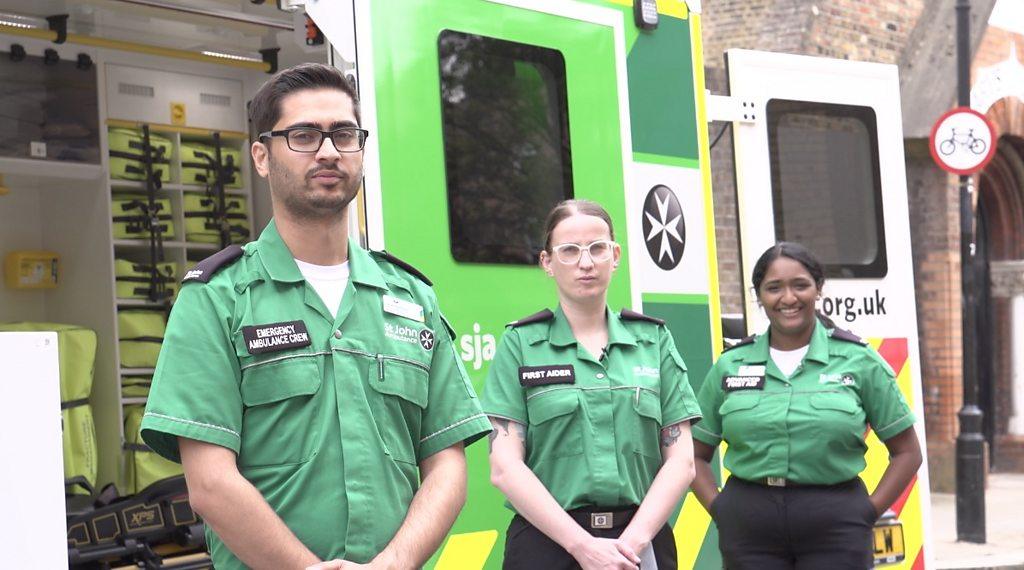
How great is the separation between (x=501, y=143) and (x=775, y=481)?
4.10 feet

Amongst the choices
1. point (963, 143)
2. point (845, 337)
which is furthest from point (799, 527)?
point (963, 143)

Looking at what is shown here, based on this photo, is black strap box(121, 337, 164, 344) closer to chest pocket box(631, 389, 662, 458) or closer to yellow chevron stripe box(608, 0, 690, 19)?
yellow chevron stripe box(608, 0, 690, 19)

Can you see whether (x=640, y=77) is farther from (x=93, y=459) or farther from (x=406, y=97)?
(x=93, y=459)

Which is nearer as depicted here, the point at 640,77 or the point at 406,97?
the point at 406,97

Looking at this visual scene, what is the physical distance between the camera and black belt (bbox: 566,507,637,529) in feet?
12.1

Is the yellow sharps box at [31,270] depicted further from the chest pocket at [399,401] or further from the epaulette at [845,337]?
the chest pocket at [399,401]

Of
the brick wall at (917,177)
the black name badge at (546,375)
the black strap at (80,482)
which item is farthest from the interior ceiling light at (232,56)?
the brick wall at (917,177)

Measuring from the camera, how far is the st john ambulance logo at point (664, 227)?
4.88m

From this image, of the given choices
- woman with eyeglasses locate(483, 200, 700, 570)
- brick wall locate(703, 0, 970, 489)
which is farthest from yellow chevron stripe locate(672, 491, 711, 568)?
brick wall locate(703, 0, 970, 489)

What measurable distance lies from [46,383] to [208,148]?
5510mm

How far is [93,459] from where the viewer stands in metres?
6.97

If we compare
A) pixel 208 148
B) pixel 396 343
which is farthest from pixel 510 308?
pixel 208 148

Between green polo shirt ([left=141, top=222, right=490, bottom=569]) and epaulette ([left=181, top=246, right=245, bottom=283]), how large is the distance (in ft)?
0.04

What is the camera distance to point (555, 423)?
3732mm
